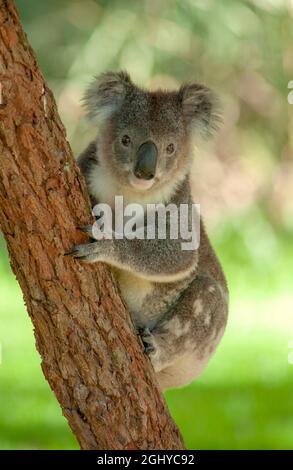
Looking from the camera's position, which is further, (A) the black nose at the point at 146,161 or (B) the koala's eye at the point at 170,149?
(B) the koala's eye at the point at 170,149

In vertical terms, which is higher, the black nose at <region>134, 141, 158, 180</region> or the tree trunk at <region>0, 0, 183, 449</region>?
the black nose at <region>134, 141, 158, 180</region>

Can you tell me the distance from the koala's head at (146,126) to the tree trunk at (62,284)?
2.25 feet

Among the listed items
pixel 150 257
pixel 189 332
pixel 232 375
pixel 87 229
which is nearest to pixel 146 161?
pixel 150 257

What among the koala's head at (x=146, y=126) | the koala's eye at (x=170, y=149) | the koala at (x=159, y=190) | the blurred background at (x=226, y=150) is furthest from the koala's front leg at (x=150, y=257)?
the blurred background at (x=226, y=150)

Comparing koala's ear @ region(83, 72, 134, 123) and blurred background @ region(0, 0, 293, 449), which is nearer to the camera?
koala's ear @ region(83, 72, 134, 123)

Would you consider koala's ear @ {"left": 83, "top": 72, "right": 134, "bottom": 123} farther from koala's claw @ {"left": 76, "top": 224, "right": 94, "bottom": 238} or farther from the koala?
koala's claw @ {"left": 76, "top": 224, "right": 94, "bottom": 238}

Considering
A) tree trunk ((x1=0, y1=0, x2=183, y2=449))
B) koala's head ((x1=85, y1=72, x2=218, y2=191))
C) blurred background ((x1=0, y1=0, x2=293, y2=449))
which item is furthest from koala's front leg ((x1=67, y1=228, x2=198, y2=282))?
blurred background ((x1=0, y1=0, x2=293, y2=449))

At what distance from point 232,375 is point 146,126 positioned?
3824 mm

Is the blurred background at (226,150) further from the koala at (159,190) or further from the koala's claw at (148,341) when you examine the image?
the koala's claw at (148,341)

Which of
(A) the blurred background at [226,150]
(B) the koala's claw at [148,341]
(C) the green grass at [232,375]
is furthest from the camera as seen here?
(A) the blurred background at [226,150]

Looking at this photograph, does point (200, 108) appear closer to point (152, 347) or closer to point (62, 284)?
point (152, 347)

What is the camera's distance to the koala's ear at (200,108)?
4.01 meters

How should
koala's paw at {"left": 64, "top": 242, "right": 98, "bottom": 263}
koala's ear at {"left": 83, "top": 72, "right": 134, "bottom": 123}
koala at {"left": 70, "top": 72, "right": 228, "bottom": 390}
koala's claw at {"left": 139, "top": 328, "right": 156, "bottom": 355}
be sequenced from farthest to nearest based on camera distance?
1. koala's ear at {"left": 83, "top": 72, "right": 134, "bottom": 123}
2. koala at {"left": 70, "top": 72, "right": 228, "bottom": 390}
3. koala's claw at {"left": 139, "top": 328, "right": 156, "bottom": 355}
4. koala's paw at {"left": 64, "top": 242, "right": 98, "bottom": 263}

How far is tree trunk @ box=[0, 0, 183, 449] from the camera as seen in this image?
2832 millimetres
